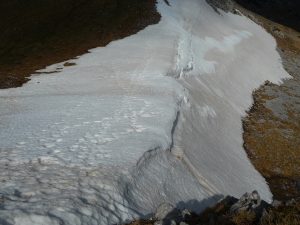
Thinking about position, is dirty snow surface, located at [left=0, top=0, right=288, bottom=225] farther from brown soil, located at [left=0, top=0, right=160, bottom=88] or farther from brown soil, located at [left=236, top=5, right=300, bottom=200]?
brown soil, located at [left=0, top=0, right=160, bottom=88]

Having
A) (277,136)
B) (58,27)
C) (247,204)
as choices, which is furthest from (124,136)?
(58,27)

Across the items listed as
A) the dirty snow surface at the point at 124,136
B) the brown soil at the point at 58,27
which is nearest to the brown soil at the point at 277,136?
the dirty snow surface at the point at 124,136

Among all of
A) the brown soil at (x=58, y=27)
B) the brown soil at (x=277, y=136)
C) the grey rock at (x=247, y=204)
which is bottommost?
the brown soil at (x=277, y=136)

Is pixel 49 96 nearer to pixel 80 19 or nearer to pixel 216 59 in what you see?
pixel 216 59

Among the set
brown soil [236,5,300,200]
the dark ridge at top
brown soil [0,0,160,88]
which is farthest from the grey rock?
the dark ridge at top

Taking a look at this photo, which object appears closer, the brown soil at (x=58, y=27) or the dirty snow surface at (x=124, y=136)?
the dirty snow surface at (x=124, y=136)

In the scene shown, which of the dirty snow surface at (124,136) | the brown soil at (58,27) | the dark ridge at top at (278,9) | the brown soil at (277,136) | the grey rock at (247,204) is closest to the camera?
the grey rock at (247,204)

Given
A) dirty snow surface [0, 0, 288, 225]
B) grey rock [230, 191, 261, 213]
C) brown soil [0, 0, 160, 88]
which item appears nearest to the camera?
grey rock [230, 191, 261, 213]

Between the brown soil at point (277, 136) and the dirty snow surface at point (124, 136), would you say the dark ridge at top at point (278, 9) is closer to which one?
the brown soil at point (277, 136)
